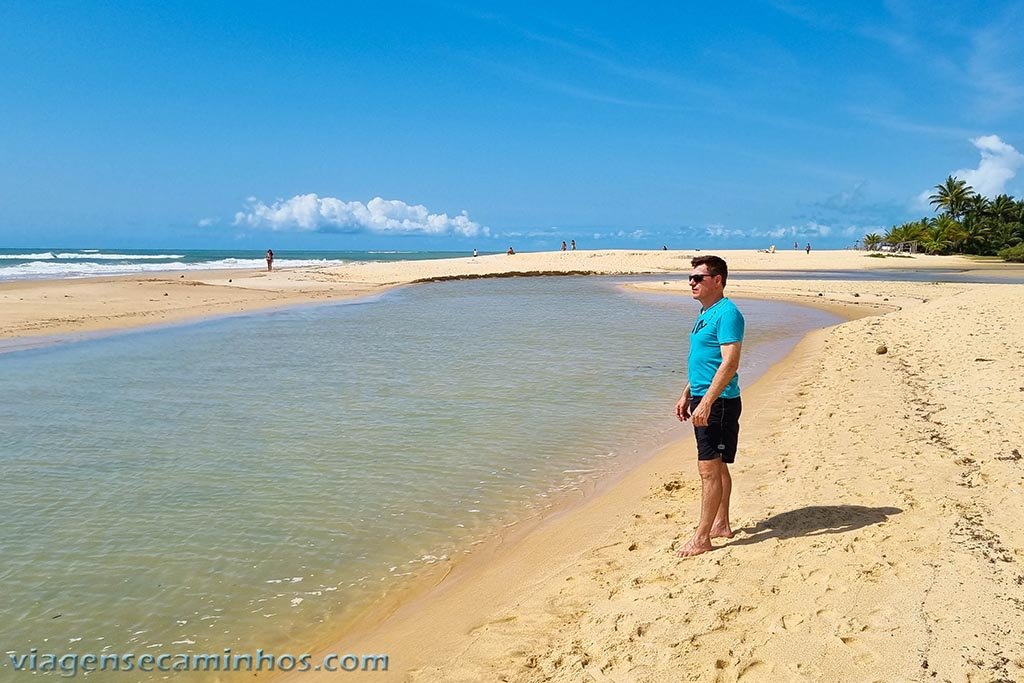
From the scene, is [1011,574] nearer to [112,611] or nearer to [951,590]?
[951,590]

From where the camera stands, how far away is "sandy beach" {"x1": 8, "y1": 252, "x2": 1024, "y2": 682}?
12.1ft

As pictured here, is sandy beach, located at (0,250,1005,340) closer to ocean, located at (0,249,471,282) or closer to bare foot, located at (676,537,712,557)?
ocean, located at (0,249,471,282)

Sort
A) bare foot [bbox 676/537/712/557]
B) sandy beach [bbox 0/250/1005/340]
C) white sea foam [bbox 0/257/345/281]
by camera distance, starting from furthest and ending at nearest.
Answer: white sea foam [bbox 0/257/345/281], sandy beach [bbox 0/250/1005/340], bare foot [bbox 676/537/712/557]

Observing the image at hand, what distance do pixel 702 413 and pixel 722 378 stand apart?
0.92ft

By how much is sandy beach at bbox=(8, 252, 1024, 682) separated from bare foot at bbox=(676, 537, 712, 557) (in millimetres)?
98

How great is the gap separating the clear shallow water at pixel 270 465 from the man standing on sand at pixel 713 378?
7.34ft

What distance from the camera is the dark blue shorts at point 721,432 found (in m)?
4.76

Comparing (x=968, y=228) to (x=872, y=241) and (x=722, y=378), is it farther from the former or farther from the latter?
(x=722, y=378)

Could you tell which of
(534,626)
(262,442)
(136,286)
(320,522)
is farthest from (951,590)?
(136,286)

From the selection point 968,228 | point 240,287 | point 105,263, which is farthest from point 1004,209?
point 105,263

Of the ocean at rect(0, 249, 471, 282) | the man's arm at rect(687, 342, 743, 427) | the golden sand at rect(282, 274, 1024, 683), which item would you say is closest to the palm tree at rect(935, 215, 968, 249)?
the ocean at rect(0, 249, 471, 282)

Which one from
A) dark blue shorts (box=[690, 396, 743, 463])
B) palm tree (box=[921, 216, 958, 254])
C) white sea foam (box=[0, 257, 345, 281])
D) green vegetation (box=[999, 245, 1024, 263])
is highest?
palm tree (box=[921, 216, 958, 254])

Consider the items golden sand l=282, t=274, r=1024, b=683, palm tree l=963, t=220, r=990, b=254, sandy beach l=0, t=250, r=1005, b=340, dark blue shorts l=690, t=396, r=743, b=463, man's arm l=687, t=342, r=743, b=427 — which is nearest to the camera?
golden sand l=282, t=274, r=1024, b=683

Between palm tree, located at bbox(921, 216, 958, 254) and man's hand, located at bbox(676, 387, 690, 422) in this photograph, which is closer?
man's hand, located at bbox(676, 387, 690, 422)
